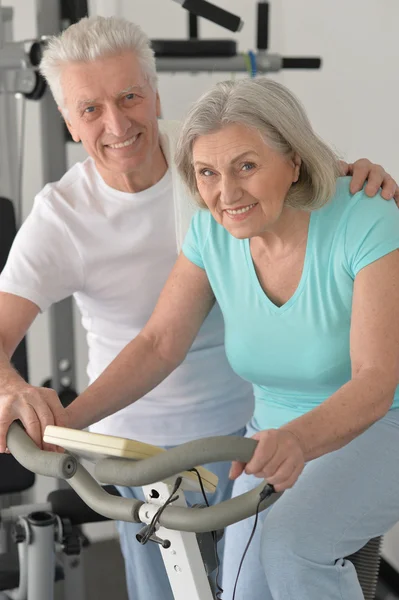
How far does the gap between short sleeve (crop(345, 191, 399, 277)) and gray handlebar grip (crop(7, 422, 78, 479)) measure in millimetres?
579

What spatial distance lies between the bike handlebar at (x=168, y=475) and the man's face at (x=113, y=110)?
35.6 inches

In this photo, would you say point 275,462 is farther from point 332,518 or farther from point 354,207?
point 354,207

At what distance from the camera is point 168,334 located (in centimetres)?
184

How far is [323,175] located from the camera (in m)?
1.63

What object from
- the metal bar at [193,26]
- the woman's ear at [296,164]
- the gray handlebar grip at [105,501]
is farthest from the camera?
the metal bar at [193,26]

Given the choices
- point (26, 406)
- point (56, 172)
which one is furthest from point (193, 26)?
point (26, 406)

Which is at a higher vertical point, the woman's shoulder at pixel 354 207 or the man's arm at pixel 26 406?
the woman's shoulder at pixel 354 207

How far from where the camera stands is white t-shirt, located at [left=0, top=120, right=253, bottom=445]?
2.13 m

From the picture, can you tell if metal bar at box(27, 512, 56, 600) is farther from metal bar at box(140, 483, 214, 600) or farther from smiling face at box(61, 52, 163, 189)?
metal bar at box(140, 483, 214, 600)

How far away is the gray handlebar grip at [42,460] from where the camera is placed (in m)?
1.35

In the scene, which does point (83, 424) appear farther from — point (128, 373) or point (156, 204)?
point (156, 204)

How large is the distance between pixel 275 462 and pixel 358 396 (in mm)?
247

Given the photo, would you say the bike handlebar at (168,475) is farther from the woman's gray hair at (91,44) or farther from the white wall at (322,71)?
the white wall at (322,71)

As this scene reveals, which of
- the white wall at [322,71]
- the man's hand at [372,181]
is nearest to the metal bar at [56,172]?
the white wall at [322,71]
